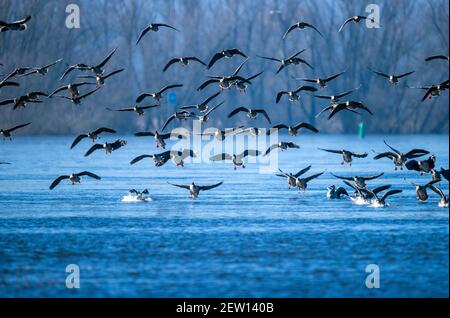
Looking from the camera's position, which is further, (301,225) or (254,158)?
(254,158)

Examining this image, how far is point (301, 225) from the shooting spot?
29.8 metres

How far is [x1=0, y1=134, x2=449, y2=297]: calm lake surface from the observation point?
21.8m

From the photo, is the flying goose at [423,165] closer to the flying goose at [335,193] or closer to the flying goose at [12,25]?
the flying goose at [335,193]

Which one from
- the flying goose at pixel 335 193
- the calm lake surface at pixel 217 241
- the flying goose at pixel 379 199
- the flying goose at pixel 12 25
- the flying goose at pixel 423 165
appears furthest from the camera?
the flying goose at pixel 335 193

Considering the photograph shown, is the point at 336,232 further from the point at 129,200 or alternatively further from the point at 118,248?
the point at 129,200

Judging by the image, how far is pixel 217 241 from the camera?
27.0 metres

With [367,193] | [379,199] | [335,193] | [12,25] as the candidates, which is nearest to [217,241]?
[12,25]

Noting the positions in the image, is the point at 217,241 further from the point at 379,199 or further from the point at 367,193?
the point at 379,199

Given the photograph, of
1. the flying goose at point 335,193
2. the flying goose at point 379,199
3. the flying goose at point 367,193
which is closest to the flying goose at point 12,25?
the flying goose at point 367,193

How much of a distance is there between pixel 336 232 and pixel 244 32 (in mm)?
68030

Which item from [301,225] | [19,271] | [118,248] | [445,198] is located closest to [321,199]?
[445,198]

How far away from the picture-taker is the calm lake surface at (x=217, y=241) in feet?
71.4

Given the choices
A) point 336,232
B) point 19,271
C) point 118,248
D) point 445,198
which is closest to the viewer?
point 19,271

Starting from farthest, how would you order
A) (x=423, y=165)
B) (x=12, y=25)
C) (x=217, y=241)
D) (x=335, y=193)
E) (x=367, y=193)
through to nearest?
(x=335, y=193)
(x=367, y=193)
(x=423, y=165)
(x=12, y=25)
(x=217, y=241)
